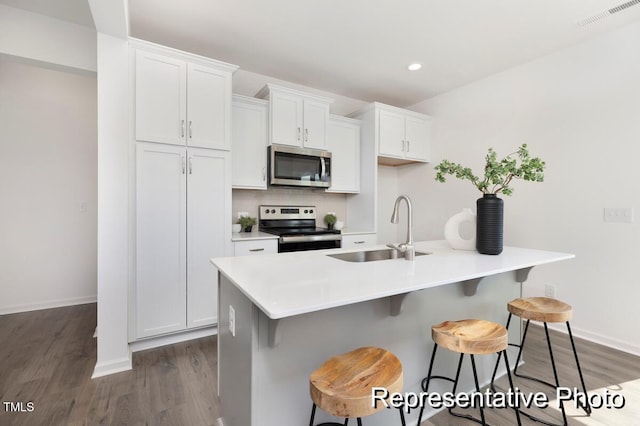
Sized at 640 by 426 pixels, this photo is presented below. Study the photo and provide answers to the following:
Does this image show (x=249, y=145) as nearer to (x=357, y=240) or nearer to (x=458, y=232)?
(x=357, y=240)

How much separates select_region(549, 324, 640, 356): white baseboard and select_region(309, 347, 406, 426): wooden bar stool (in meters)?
2.67

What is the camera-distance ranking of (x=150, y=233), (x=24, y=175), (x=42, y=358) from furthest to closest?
(x=24, y=175)
(x=150, y=233)
(x=42, y=358)

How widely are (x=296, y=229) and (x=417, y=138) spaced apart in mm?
2084

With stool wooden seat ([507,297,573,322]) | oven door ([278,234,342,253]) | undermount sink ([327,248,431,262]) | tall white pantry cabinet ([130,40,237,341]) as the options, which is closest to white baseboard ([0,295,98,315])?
tall white pantry cabinet ([130,40,237,341])

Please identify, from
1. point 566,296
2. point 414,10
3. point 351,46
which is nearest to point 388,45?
point 351,46

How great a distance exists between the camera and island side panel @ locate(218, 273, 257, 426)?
3.73 ft

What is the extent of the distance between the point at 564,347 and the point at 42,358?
13.5ft

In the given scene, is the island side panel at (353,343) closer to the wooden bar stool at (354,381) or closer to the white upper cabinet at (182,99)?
the wooden bar stool at (354,381)

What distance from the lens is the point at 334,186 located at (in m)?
3.77

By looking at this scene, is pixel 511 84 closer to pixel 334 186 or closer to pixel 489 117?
pixel 489 117

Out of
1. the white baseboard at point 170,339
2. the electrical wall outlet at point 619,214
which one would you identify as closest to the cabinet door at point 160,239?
the white baseboard at point 170,339

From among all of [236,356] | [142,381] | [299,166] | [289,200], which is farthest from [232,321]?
[289,200]

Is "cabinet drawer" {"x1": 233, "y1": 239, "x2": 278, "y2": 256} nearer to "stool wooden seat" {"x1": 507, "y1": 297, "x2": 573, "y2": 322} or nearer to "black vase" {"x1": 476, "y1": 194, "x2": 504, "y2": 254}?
"black vase" {"x1": 476, "y1": 194, "x2": 504, "y2": 254}

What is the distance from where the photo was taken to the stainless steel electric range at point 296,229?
3014 millimetres
